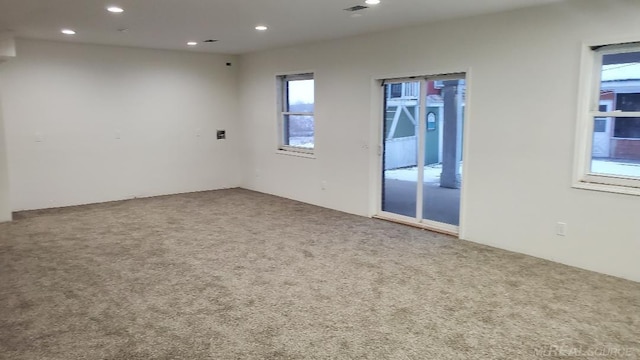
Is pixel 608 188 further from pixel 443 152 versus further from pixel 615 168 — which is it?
pixel 443 152

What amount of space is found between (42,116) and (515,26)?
596 cm

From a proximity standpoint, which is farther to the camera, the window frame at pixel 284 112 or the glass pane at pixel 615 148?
the window frame at pixel 284 112

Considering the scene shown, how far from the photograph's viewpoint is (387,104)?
5738 mm

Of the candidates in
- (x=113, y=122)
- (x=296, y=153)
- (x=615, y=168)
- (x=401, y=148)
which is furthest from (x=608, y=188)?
(x=113, y=122)

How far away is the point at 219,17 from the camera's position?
462cm

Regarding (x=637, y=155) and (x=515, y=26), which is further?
(x=515, y=26)

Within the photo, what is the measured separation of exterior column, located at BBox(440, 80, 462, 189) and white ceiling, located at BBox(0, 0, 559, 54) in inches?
33.5

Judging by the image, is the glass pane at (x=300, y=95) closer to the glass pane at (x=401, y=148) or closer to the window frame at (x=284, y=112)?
the window frame at (x=284, y=112)

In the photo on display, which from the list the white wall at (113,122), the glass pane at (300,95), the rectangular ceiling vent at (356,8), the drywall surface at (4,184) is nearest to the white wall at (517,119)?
the glass pane at (300,95)

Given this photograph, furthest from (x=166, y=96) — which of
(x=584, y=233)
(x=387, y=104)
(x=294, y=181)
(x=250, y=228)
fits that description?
(x=584, y=233)

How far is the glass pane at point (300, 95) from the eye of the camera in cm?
682

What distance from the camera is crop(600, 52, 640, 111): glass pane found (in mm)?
3779

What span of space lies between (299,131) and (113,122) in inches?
110

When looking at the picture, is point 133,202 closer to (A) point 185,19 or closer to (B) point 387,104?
(A) point 185,19
